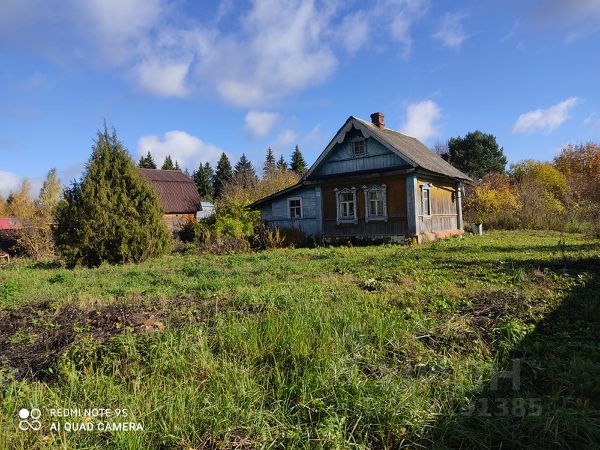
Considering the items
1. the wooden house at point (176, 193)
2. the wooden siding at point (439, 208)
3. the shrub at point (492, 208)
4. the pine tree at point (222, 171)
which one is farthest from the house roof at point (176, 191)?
the pine tree at point (222, 171)

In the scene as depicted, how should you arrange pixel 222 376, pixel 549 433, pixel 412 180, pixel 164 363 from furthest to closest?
pixel 412 180, pixel 164 363, pixel 222 376, pixel 549 433

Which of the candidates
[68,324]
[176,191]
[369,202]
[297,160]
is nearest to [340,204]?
[369,202]

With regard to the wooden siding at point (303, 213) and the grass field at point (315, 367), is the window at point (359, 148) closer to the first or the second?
the wooden siding at point (303, 213)

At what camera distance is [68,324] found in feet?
15.1

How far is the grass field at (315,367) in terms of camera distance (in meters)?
2.59

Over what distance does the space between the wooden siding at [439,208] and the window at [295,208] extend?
6218 millimetres

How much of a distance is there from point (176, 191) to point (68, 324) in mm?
31339

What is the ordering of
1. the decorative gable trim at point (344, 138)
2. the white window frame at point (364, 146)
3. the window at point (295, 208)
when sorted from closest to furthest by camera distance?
the decorative gable trim at point (344, 138), the white window frame at point (364, 146), the window at point (295, 208)

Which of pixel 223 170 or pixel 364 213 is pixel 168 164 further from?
pixel 364 213

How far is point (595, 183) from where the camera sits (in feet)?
97.7

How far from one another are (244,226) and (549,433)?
16166 millimetres

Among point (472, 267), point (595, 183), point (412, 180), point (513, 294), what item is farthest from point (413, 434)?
point (595, 183)

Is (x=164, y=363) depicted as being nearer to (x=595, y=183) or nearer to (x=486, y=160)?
(x=595, y=183)

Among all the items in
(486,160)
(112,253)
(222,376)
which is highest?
(486,160)
